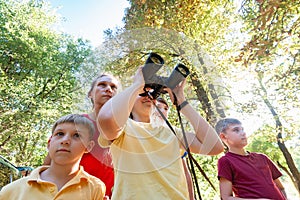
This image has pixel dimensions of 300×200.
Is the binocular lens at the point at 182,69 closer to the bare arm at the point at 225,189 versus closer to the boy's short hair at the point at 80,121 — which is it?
the boy's short hair at the point at 80,121

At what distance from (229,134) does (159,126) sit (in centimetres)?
131

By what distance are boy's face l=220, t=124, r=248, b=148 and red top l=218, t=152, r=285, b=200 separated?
0.11 meters

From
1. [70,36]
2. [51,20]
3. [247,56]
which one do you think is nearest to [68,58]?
[70,36]

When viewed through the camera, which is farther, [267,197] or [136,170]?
[267,197]

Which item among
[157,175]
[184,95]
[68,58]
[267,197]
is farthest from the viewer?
[68,58]

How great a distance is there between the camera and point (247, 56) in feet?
12.4

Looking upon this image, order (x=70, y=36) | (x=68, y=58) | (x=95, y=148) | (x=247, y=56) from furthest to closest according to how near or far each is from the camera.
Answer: (x=70, y=36) < (x=68, y=58) < (x=247, y=56) < (x=95, y=148)

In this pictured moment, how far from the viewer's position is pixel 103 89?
66.1 inches

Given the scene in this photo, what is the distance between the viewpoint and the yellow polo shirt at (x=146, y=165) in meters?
1.23

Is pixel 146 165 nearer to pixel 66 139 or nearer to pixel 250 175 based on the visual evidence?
pixel 66 139

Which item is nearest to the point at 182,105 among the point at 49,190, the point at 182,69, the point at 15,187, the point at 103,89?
the point at 182,69

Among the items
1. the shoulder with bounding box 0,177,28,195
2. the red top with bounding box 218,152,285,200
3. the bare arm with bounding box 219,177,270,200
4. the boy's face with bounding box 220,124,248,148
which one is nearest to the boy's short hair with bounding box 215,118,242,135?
the boy's face with bounding box 220,124,248,148

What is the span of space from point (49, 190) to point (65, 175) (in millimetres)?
172

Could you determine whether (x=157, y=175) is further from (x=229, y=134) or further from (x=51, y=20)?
(x=51, y=20)
